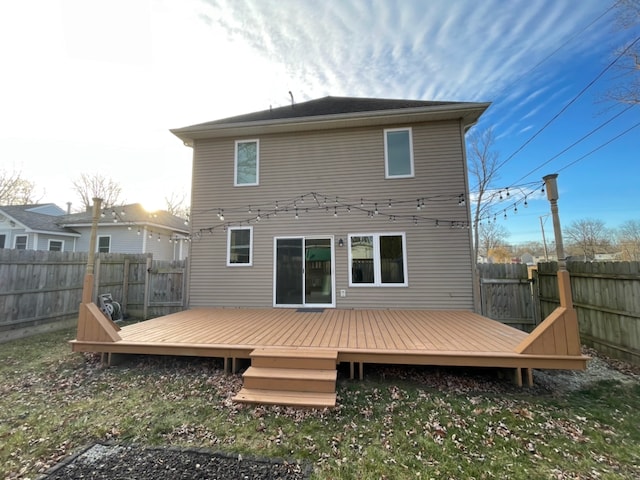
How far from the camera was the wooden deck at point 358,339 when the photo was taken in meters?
3.57

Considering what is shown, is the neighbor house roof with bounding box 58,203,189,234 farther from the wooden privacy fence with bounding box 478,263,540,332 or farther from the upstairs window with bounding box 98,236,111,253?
the wooden privacy fence with bounding box 478,263,540,332

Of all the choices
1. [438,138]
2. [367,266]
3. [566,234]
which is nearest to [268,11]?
[438,138]

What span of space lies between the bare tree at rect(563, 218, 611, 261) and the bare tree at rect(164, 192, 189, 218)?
3326cm

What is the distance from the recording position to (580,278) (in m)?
5.37

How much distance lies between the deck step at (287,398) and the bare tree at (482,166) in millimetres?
15149

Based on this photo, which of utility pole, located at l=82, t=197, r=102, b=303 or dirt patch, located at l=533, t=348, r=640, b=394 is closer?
dirt patch, located at l=533, t=348, r=640, b=394

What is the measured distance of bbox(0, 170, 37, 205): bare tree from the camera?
20.3 meters

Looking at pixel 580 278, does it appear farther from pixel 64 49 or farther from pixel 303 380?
pixel 64 49

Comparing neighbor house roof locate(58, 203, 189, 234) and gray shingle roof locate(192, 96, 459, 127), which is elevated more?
gray shingle roof locate(192, 96, 459, 127)

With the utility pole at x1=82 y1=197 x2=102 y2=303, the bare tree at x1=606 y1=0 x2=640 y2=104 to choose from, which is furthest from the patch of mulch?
the bare tree at x1=606 y1=0 x2=640 y2=104

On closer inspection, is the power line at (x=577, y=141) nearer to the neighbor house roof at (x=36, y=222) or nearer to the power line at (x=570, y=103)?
the power line at (x=570, y=103)

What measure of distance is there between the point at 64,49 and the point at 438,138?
9.52m

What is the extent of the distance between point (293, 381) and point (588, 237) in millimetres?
28649

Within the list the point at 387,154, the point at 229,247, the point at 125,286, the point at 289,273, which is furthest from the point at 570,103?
the point at 125,286
